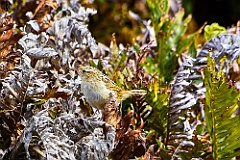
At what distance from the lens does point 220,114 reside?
5.15 feet

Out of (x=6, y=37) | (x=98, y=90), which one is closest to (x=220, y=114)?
(x=98, y=90)

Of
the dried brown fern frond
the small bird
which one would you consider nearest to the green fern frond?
the small bird

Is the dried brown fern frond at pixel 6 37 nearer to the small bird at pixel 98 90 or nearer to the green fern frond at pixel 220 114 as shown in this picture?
the small bird at pixel 98 90

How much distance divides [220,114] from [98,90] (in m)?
0.34

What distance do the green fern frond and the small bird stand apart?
19cm

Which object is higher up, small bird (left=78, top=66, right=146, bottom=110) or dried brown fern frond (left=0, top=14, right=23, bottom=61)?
dried brown fern frond (left=0, top=14, right=23, bottom=61)

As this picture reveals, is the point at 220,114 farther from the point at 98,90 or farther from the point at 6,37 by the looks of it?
the point at 6,37

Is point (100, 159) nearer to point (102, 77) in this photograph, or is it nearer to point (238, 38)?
point (102, 77)

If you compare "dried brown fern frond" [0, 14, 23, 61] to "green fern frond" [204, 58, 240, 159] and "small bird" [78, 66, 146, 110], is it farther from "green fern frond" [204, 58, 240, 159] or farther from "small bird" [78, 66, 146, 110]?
"green fern frond" [204, 58, 240, 159]

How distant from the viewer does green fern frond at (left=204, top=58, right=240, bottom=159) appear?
59.7 inches

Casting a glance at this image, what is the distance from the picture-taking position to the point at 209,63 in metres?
1.49

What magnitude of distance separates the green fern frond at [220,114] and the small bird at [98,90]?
0.19 meters

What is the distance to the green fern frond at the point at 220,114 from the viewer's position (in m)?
1.52

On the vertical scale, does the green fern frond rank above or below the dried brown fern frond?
below
